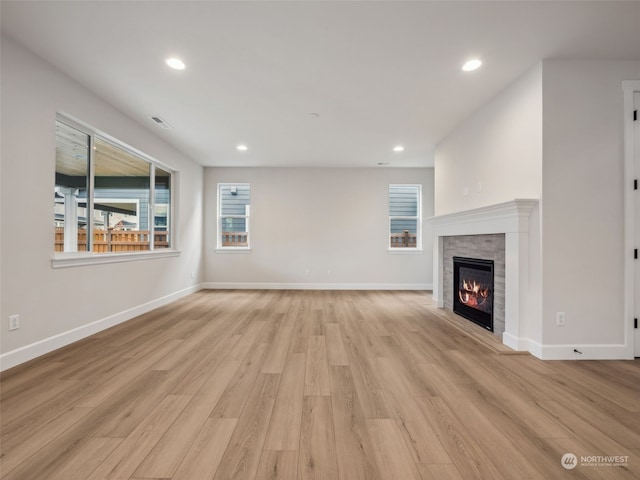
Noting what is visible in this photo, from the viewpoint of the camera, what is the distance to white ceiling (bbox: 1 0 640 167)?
6.84 ft

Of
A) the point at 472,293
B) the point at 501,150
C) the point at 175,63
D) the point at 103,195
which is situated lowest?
the point at 472,293

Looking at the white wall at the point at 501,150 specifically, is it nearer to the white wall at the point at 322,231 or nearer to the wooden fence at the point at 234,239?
the white wall at the point at 322,231

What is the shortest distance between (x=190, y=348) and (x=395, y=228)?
5.07 metres

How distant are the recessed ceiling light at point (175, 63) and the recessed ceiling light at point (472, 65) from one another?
264 centimetres

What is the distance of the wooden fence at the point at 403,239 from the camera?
263 inches

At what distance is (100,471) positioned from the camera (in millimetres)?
1304

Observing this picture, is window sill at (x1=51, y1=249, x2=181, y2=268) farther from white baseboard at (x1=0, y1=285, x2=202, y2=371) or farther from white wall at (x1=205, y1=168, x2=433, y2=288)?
white wall at (x1=205, y1=168, x2=433, y2=288)

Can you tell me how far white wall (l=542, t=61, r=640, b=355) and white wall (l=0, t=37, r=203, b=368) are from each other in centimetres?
461

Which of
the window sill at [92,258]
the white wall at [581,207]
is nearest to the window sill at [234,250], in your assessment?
the window sill at [92,258]

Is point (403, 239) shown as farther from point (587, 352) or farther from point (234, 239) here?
point (587, 352)

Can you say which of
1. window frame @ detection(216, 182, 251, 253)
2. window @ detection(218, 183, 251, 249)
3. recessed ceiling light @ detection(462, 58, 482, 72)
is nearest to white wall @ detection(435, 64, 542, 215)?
recessed ceiling light @ detection(462, 58, 482, 72)

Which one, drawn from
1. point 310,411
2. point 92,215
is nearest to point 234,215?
point 92,215

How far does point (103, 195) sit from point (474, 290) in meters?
4.94

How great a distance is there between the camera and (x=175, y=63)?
2.68 meters
